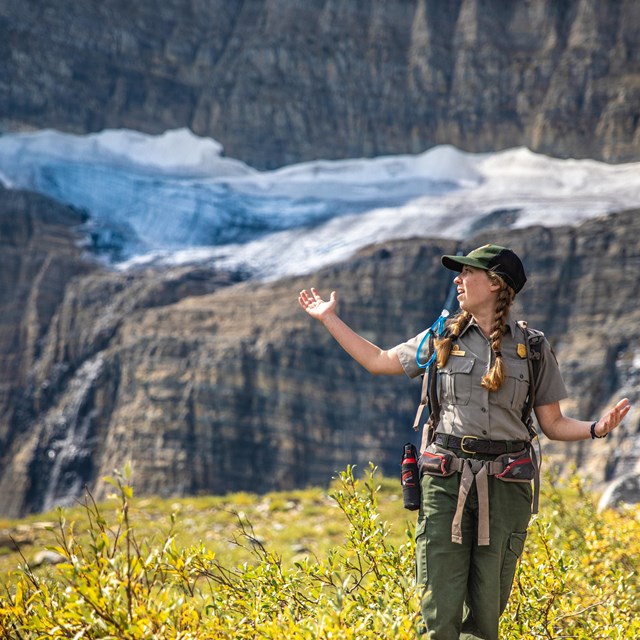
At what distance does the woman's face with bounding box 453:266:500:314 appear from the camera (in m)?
3.58

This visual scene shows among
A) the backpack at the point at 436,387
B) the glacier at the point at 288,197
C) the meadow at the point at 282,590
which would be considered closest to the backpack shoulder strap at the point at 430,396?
the backpack at the point at 436,387

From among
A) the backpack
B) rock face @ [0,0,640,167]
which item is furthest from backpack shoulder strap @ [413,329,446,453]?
rock face @ [0,0,640,167]

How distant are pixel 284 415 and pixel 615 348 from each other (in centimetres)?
1148

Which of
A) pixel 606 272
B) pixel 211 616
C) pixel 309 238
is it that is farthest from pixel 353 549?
pixel 309 238

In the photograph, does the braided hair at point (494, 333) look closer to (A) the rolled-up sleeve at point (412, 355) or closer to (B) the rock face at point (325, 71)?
(A) the rolled-up sleeve at point (412, 355)

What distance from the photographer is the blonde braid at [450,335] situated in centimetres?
349

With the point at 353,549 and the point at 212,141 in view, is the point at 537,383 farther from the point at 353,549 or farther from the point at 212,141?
the point at 212,141

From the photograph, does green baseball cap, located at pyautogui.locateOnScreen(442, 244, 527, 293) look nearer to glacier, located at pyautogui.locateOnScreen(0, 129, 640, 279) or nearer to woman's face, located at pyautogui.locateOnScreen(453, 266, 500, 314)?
woman's face, located at pyautogui.locateOnScreen(453, 266, 500, 314)

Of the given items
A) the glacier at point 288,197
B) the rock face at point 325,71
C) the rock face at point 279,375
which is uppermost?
the rock face at point 325,71

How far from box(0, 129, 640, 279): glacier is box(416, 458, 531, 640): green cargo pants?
3548 centimetres

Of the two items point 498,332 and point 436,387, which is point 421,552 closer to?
point 436,387

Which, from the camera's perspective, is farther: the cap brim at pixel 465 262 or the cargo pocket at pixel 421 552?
the cap brim at pixel 465 262

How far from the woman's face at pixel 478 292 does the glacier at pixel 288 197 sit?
35.3 metres

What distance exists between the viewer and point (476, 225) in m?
39.8
